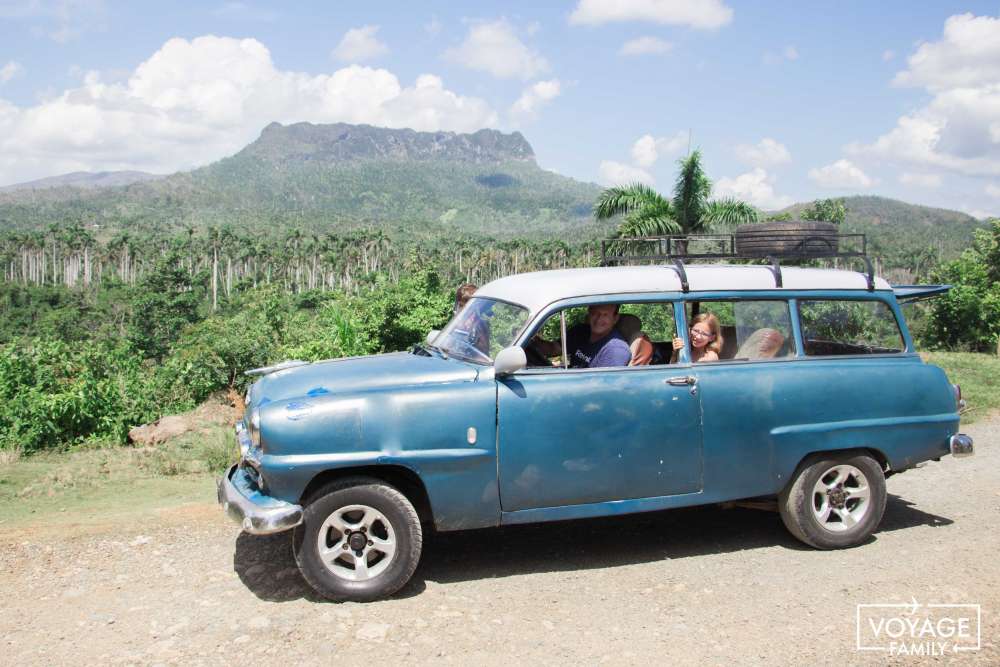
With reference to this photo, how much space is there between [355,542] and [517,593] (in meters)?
1.05

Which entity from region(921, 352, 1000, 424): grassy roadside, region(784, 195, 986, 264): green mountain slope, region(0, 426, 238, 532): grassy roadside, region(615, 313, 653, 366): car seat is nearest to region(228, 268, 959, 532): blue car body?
region(615, 313, 653, 366): car seat

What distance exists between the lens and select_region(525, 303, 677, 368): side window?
17.5 feet

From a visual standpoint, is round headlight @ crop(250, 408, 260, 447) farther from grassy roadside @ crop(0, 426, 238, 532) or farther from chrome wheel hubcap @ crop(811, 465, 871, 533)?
chrome wheel hubcap @ crop(811, 465, 871, 533)

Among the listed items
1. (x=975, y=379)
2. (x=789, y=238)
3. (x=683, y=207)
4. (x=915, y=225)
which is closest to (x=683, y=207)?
(x=683, y=207)

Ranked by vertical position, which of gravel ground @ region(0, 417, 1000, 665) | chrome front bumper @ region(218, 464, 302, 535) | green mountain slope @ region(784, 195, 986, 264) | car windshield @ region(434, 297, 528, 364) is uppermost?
green mountain slope @ region(784, 195, 986, 264)

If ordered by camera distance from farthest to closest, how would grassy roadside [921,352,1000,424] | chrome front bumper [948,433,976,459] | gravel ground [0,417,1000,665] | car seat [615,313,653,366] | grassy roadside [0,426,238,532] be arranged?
grassy roadside [921,352,1000,424] → grassy roadside [0,426,238,532] → chrome front bumper [948,433,976,459] → car seat [615,313,653,366] → gravel ground [0,417,1000,665]

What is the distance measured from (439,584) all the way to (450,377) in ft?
4.35

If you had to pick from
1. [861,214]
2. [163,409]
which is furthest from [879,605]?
[861,214]

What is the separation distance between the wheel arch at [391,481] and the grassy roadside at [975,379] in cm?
744

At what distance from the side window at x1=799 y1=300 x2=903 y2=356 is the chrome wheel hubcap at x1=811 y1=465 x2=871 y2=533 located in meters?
0.88

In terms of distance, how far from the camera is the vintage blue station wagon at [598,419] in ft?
15.4

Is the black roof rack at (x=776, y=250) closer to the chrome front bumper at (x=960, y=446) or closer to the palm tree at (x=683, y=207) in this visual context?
the chrome front bumper at (x=960, y=446)

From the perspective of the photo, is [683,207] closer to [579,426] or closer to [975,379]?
[975,379]

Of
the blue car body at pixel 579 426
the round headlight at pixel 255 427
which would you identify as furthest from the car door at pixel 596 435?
the round headlight at pixel 255 427
